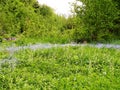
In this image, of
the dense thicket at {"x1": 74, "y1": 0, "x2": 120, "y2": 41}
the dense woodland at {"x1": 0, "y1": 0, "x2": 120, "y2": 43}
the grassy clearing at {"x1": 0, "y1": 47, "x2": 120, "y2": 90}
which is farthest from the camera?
the dense woodland at {"x1": 0, "y1": 0, "x2": 120, "y2": 43}

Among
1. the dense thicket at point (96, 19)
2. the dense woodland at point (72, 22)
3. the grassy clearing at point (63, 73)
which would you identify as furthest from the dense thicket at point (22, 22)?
the grassy clearing at point (63, 73)

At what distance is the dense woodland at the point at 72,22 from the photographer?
1673 centimetres

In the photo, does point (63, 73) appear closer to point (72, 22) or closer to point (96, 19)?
point (96, 19)

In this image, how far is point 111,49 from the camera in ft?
41.8

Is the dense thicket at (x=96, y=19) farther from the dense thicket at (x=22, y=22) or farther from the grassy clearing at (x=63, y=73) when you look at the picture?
the grassy clearing at (x=63, y=73)

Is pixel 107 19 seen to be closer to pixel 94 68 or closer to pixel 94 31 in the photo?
pixel 94 31

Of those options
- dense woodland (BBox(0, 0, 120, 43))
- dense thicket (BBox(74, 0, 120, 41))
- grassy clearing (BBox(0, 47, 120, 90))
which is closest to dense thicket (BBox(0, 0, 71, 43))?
dense woodland (BBox(0, 0, 120, 43))

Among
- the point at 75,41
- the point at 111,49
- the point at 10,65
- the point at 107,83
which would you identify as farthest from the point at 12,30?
the point at 107,83

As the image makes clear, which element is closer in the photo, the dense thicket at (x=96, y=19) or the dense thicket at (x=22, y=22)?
the dense thicket at (x=96, y=19)

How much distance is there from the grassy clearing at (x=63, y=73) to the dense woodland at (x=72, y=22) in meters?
6.32

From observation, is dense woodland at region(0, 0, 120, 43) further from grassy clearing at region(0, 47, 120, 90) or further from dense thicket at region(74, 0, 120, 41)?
grassy clearing at region(0, 47, 120, 90)

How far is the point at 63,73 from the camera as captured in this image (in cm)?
845

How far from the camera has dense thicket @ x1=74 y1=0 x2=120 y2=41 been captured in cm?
1662

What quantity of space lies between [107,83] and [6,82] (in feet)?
7.13
